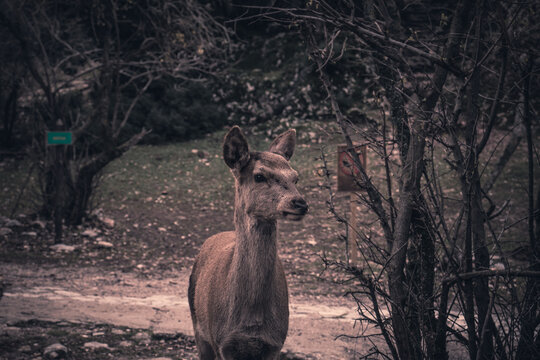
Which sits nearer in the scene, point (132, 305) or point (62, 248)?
point (132, 305)

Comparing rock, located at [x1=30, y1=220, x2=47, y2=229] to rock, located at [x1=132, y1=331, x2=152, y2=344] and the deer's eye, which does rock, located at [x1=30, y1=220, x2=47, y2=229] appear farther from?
the deer's eye

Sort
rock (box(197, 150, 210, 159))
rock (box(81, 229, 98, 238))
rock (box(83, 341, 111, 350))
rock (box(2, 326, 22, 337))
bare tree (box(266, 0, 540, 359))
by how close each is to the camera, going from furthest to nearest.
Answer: rock (box(197, 150, 210, 159))
rock (box(81, 229, 98, 238))
rock (box(2, 326, 22, 337))
rock (box(83, 341, 111, 350))
bare tree (box(266, 0, 540, 359))

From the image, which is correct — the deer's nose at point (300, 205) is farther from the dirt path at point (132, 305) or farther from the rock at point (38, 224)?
the rock at point (38, 224)

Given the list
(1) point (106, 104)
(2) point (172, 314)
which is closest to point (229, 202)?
(1) point (106, 104)

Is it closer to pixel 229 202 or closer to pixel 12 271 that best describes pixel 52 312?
pixel 12 271

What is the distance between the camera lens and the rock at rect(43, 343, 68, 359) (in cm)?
584

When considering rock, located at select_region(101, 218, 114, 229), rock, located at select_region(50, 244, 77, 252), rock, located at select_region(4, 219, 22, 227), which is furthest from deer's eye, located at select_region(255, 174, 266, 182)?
rock, located at select_region(4, 219, 22, 227)

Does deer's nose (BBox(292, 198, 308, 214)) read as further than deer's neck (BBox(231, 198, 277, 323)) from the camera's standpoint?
No

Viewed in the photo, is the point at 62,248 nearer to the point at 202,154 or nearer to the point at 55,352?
the point at 55,352

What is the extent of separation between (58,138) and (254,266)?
320 inches

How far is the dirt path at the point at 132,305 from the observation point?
6766mm

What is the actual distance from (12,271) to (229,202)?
20.3 ft

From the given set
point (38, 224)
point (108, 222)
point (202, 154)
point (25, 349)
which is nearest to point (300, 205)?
point (25, 349)

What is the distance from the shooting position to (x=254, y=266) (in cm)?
→ 391
